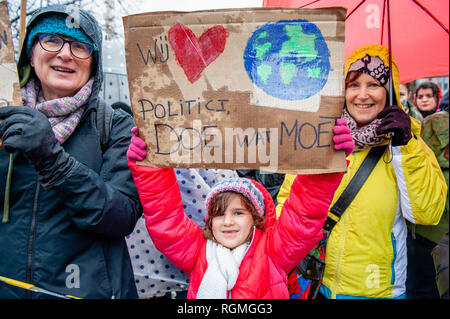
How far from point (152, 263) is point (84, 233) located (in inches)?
26.1

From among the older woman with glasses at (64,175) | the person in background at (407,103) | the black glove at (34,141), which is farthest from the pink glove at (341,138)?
the person in background at (407,103)

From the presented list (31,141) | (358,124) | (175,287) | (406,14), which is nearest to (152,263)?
(175,287)

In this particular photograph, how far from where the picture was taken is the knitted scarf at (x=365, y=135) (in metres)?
1.80

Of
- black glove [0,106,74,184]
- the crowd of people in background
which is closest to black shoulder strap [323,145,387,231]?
the crowd of people in background

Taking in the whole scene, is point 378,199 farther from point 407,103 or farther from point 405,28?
point 407,103

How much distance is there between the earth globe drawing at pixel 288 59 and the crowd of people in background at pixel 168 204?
0.24m

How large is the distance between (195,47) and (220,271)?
3.47 ft

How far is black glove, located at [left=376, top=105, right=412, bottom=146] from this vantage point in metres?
1.64

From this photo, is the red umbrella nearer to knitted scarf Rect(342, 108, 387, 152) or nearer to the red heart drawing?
knitted scarf Rect(342, 108, 387, 152)

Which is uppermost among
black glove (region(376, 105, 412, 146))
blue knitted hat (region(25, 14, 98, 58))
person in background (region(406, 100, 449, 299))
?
blue knitted hat (region(25, 14, 98, 58))

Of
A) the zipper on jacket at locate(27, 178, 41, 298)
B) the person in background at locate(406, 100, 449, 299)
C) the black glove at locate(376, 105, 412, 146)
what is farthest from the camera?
the person in background at locate(406, 100, 449, 299)

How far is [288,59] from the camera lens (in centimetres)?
130

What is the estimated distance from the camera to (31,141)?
4.12ft
